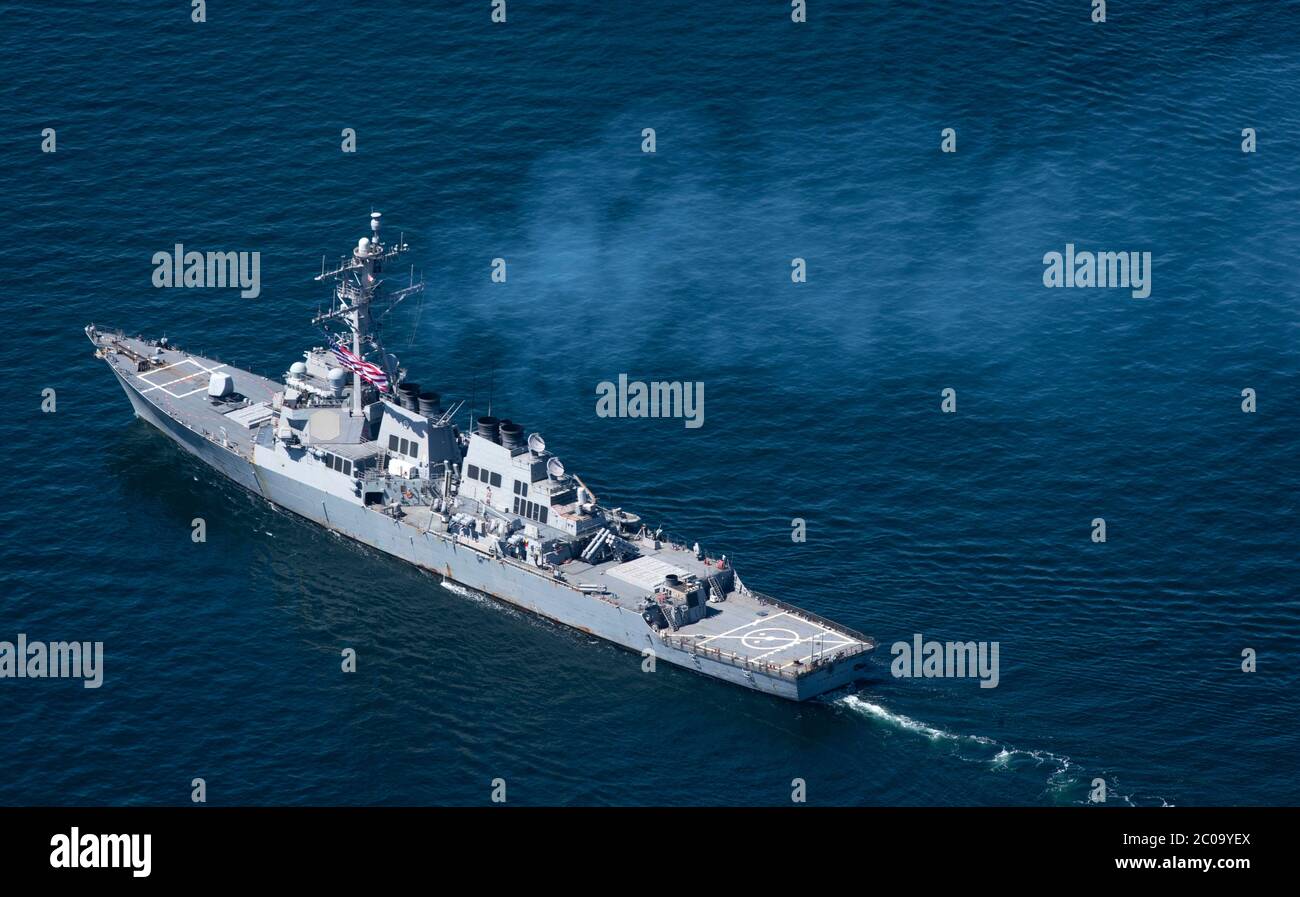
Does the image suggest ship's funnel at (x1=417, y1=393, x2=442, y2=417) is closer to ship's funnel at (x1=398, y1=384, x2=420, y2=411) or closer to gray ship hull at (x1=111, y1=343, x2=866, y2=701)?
ship's funnel at (x1=398, y1=384, x2=420, y2=411)

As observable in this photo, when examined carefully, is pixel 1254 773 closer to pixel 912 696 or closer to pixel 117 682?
pixel 912 696

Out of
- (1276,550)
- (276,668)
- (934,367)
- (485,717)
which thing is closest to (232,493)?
(276,668)

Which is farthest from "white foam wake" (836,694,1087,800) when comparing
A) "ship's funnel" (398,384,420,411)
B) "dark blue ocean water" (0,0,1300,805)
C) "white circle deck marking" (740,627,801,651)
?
"ship's funnel" (398,384,420,411)

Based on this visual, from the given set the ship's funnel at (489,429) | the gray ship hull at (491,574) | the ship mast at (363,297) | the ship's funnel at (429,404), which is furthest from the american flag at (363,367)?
the ship's funnel at (489,429)

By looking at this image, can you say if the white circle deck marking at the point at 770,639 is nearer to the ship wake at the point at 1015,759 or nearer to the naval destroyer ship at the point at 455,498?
the naval destroyer ship at the point at 455,498

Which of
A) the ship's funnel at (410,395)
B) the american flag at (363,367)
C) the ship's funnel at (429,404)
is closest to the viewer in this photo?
the ship's funnel at (429,404)

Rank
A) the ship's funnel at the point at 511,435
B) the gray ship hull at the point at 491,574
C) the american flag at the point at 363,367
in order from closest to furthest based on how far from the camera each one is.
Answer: the gray ship hull at the point at 491,574 < the ship's funnel at the point at 511,435 < the american flag at the point at 363,367
